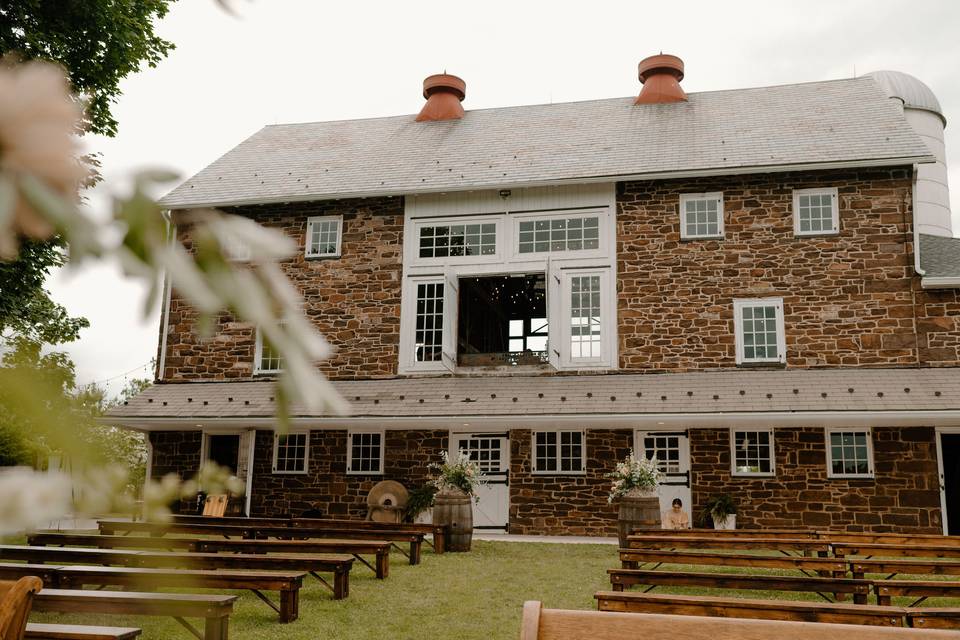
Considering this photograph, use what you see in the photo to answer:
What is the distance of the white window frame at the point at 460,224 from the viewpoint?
62.8ft

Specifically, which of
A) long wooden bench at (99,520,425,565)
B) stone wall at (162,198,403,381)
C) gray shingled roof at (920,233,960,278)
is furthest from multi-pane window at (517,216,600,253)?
long wooden bench at (99,520,425,565)

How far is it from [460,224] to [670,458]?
23.1 feet

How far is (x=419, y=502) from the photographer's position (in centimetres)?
1712

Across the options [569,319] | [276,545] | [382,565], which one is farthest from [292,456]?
[276,545]

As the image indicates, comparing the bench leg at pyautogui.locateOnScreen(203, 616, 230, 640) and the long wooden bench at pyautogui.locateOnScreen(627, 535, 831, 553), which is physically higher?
the long wooden bench at pyautogui.locateOnScreen(627, 535, 831, 553)

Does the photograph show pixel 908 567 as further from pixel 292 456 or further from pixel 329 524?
pixel 292 456

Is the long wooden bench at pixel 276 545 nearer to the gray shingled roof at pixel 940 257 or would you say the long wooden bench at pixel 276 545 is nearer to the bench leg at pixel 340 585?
the bench leg at pixel 340 585

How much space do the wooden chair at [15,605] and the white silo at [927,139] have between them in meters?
26.8

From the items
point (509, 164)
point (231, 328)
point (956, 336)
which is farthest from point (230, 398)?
point (956, 336)

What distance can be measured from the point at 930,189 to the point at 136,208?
99.3ft

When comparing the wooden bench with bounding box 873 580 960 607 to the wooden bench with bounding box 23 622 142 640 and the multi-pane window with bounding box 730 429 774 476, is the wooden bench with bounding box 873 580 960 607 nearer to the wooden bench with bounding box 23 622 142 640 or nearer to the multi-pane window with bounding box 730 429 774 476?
the wooden bench with bounding box 23 622 142 640

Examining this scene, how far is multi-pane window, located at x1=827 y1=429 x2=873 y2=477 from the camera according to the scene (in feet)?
A: 52.8

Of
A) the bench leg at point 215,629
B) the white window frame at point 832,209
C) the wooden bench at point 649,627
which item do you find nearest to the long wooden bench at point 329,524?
the bench leg at point 215,629

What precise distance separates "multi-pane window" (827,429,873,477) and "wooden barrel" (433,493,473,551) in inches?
285
